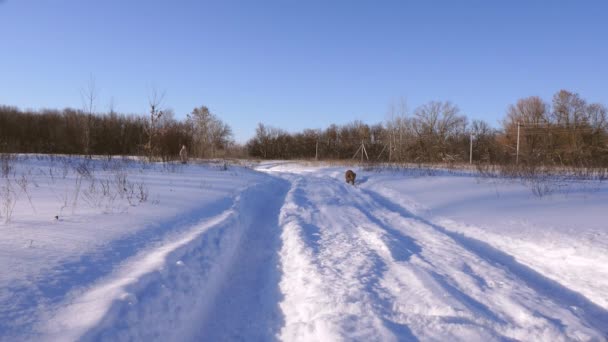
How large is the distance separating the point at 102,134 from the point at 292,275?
35.8 meters

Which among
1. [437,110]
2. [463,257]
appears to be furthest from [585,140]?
[463,257]

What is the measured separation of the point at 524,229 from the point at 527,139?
4346cm

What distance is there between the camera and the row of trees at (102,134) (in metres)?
23.1

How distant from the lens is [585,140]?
36.2m

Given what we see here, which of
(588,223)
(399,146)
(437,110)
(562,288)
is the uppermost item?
(437,110)

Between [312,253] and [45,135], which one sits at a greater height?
[45,135]

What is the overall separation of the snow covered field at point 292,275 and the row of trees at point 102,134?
1800cm

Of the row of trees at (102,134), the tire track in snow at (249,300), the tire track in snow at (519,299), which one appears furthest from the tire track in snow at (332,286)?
the row of trees at (102,134)

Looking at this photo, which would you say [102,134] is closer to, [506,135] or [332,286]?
[332,286]

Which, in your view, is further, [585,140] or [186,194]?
[585,140]

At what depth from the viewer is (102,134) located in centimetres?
3250

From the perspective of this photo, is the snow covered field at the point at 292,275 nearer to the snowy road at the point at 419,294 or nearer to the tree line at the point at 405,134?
the snowy road at the point at 419,294

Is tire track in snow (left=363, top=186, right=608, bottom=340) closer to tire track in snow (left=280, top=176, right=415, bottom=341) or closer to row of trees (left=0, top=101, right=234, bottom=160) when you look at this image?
tire track in snow (left=280, top=176, right=415, bottom=341)

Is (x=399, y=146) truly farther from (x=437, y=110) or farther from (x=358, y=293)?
(x=358, y=293)
